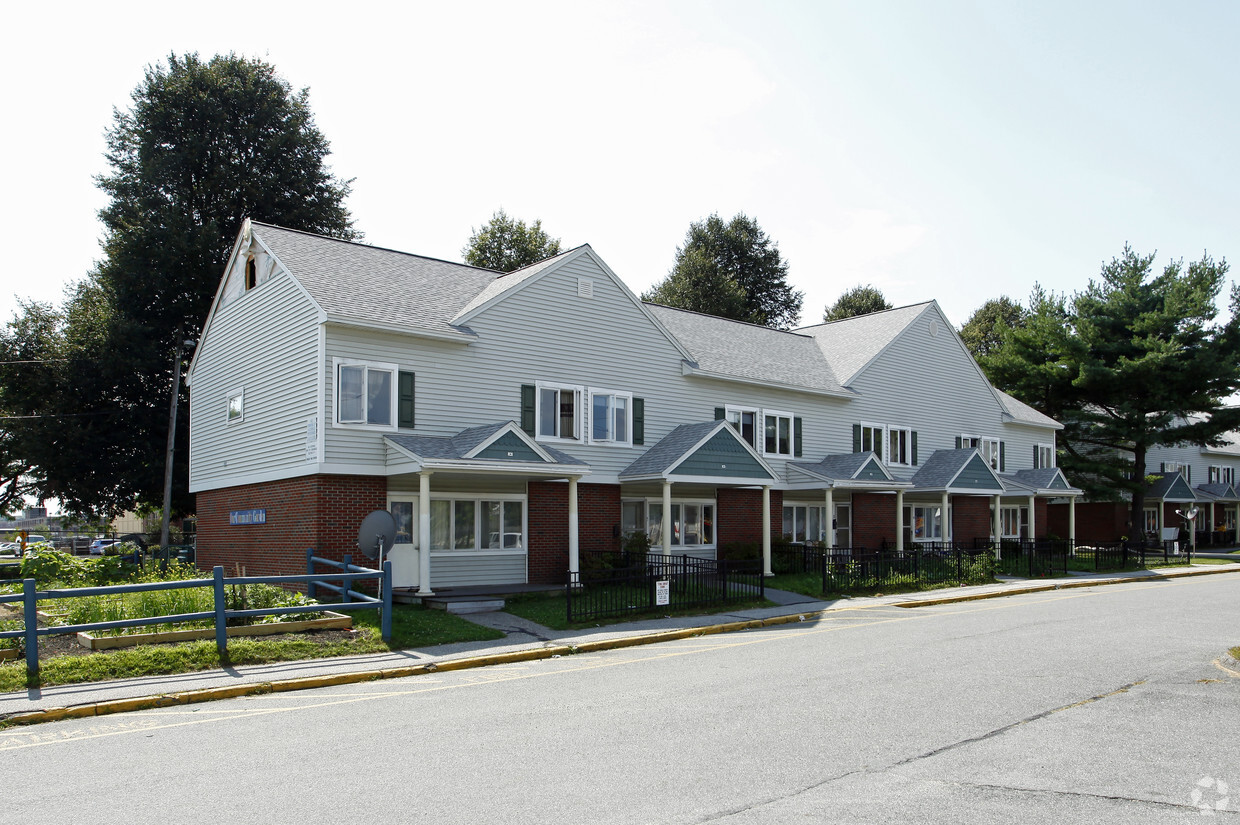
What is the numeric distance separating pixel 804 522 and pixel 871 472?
9.96 ft

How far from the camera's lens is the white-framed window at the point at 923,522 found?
1427 inches

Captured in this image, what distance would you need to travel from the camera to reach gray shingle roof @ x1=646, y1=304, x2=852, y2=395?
2970 cm

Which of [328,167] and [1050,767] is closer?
[1050,767]

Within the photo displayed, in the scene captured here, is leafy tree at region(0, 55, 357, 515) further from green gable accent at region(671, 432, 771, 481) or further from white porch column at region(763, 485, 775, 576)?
white porch column at region(763, 485, 775, 576)

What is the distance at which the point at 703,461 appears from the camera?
24.5m

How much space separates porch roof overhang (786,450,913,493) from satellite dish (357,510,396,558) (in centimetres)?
1621

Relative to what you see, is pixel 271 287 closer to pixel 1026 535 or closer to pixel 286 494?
pixel 286 494

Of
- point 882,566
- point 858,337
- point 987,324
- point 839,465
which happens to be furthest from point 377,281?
point 987,324

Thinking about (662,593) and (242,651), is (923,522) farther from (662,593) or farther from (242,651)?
(242,651)

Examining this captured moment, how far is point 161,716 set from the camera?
10.4 m

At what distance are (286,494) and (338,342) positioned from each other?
12.8 feet

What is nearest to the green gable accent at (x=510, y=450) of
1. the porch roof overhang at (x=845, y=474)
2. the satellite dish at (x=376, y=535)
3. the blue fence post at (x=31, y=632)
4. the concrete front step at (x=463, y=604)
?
the concrete front step at (x=463, y=604)

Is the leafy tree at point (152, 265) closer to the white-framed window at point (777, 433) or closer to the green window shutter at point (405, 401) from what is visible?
the green window shutter at point (405, 401)

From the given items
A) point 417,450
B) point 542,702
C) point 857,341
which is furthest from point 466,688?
point 857,341
